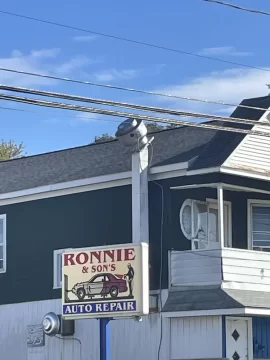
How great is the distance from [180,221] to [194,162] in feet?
5.29

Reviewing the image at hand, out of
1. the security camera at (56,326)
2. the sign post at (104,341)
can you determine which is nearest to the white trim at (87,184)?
the security camera at (56,326)

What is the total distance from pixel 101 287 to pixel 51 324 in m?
5.82

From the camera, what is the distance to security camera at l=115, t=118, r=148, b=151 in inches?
928

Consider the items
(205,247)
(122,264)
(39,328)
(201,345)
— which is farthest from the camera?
(39,328)

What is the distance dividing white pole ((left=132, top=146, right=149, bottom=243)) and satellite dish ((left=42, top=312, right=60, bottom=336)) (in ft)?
10.4

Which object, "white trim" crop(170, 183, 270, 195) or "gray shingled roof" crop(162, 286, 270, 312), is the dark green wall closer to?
"white trim" crop(170, 183, 270, 195)

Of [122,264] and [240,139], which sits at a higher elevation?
[240,139]

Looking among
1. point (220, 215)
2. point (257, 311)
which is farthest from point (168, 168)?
point (257, 311)

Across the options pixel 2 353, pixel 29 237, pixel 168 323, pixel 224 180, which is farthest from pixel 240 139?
pixel 2 353

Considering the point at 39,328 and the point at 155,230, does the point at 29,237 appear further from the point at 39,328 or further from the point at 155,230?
the point at 155,230

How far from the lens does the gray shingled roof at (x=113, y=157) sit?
77.4ft

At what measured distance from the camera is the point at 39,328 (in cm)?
2553

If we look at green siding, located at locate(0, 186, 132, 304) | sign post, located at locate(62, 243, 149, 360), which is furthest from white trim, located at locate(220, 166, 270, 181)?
sign post, located at locate(62, 243, 149, 360)

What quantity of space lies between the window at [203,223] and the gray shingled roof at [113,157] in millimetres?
1382
